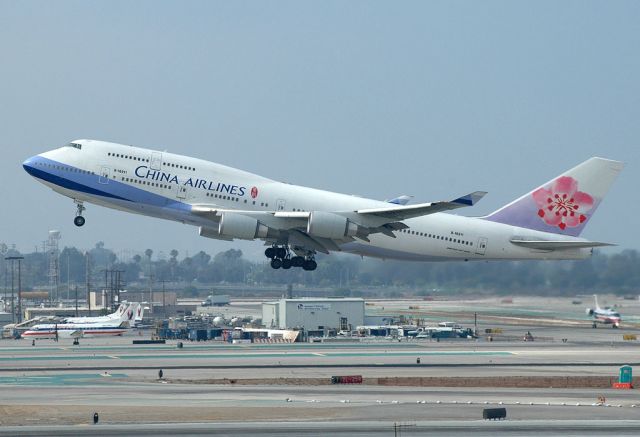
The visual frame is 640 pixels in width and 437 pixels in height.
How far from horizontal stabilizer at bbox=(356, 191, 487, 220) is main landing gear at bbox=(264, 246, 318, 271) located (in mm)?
5316

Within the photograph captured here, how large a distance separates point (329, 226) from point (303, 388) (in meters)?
13.8

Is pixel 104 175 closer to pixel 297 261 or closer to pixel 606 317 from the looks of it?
pixel 297 261

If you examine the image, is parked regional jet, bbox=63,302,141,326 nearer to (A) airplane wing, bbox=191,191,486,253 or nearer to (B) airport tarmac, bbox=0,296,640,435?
(B) airport tarmac, bbox=0,296,640,435

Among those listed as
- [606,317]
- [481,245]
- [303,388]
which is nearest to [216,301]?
[606,317]

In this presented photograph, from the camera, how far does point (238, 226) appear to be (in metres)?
59.5

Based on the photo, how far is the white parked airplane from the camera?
194 ft

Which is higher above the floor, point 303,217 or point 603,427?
point 303,217

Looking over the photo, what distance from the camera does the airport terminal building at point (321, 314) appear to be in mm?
98500

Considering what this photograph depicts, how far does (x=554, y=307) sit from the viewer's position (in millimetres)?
75062

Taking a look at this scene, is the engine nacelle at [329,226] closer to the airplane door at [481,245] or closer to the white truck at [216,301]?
the airplane door at [481,245]

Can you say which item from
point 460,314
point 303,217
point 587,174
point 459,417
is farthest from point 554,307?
point 460,314

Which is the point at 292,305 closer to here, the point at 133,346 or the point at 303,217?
the point at 133,346

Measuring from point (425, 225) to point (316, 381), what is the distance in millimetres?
15375

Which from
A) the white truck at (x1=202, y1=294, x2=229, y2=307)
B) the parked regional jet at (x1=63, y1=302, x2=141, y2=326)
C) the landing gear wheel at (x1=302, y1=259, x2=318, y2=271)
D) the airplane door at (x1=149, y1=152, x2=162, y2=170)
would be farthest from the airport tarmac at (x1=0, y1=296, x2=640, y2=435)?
the white truck at (x1=202, y1=294, x2=229, y2=307)
